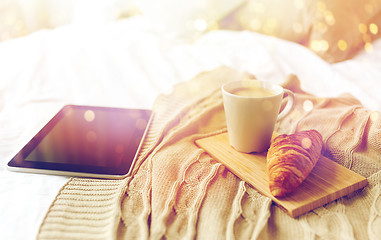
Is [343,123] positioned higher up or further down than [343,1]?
further down

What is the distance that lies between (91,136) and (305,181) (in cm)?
→ 40

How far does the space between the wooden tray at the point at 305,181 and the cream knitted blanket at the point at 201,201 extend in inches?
0.4

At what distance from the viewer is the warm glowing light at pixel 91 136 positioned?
578mm

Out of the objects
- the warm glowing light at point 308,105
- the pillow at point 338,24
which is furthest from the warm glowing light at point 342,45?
the warm glowing light at point 308,105

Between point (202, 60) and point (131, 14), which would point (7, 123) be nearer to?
→ point (202, 60)

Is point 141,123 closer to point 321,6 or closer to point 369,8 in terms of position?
point 321,6

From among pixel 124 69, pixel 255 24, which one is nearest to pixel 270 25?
pixel 255 24

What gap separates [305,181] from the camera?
43 centimetres

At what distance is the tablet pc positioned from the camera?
1.62ft

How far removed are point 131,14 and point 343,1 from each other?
1039 millimetres

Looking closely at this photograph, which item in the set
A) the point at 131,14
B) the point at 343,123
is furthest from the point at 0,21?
the point at 343,123

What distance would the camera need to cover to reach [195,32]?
128 cm

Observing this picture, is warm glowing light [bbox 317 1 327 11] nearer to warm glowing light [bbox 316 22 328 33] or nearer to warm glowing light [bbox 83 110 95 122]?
warm glowing light [bbox 316 22 328 33]

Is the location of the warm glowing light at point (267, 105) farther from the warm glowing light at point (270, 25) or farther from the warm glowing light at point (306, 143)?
the warm glowing light at point (270, 25)
